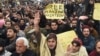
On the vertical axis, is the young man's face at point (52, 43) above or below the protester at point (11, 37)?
above

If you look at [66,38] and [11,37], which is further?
[11,37]

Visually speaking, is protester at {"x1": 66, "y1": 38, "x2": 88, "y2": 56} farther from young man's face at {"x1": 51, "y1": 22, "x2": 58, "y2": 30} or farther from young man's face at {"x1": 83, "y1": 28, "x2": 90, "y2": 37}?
young man's face at {"x1": 51, "y1": 22, "x2": 58, "y2": 30}

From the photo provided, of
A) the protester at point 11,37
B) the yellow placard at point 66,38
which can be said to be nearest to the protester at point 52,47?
the yellow placard at point 66,38

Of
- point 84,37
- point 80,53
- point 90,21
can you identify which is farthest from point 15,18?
point 80,53

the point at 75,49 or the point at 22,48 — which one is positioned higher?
the point at 22,48

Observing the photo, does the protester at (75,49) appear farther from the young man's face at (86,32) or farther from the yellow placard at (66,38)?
the young man's face at (86,32)

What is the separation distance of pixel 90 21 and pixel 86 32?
1.54m

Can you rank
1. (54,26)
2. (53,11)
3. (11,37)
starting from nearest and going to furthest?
(11,37) → (54,26) → (53,11)

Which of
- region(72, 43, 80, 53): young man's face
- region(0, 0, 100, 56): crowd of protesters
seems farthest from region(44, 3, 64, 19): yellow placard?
region(72, 43, 80, 53): young man's face

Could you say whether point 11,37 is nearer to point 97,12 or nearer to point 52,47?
point 52,47

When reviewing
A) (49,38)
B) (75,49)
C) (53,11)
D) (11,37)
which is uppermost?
(49,38)

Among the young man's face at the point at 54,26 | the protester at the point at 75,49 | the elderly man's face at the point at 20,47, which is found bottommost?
the young man's face at the point at 54,26

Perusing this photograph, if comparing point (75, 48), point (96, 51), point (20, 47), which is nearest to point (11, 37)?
point (20, 47)

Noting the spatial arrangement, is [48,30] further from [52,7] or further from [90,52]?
[90,52]
